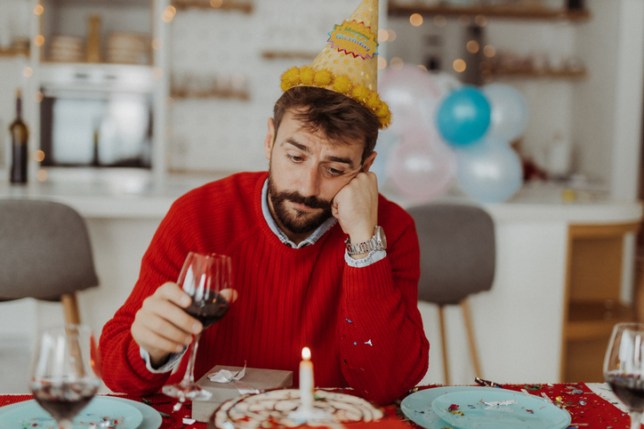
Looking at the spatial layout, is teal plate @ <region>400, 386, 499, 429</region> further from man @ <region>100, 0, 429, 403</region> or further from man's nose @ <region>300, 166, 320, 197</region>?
man's nose @ <region>300, 166, 320, 197</region>

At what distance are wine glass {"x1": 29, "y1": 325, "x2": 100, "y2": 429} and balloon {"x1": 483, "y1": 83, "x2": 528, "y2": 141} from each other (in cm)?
252

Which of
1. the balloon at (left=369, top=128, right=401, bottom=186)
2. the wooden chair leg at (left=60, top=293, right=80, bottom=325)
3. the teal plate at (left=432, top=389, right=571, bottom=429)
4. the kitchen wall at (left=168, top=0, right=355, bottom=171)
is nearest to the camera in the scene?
the teal plate at (left=432, top=389, right=571, bottom=429)

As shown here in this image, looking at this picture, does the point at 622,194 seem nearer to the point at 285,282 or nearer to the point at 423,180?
the point at 423,180

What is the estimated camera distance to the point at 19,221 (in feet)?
7.14

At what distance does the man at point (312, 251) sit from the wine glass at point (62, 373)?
44 cm

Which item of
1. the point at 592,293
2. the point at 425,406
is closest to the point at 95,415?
the point at 425,406

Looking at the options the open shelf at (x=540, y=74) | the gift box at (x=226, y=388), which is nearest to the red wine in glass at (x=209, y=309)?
the gift box at (x=226, y=388)

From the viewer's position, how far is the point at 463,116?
2871 millimetres

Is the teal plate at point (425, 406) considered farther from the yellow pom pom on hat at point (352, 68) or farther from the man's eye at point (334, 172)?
the yellow pom pom on hat at point (352, 68)

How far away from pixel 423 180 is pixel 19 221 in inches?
58.3

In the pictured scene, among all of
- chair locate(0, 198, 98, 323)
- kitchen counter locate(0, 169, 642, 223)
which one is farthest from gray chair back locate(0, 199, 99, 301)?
kitchen counter locate(0, 169, 642, 223)

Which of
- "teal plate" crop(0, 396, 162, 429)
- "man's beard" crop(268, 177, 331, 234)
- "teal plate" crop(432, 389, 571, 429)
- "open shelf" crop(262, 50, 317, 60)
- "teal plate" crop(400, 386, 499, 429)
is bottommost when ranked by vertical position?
"teal plate" crop(400, 386, 499, 429)

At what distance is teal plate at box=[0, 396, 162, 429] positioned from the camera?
3.31 feet

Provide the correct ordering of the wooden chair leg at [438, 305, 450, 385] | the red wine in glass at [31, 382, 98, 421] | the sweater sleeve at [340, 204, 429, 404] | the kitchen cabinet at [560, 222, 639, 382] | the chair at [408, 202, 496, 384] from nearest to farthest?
the red wine in glass at [31, 382, 98, 421]
the sweater sleeve at [340, 204, 429, 404]
the chair at [408, 202, 496, 384]
the wooden chair leg at [438, 305, 450, 385]
the kitchen cabinet at [560, 222, 639, 382]
